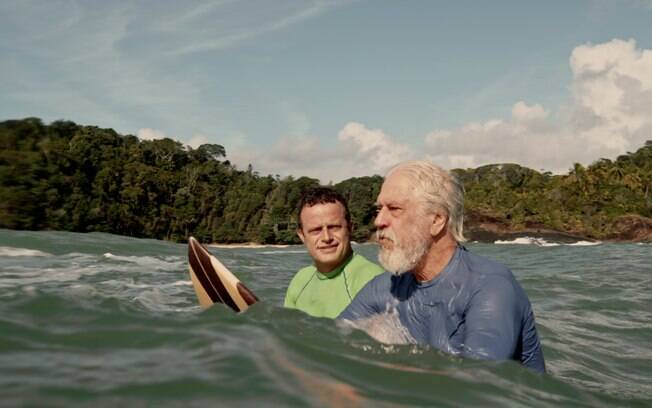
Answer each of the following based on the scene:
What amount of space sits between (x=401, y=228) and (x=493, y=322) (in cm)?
67

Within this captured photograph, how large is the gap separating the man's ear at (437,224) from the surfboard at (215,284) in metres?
2.04

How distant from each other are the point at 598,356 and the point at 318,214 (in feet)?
12.3

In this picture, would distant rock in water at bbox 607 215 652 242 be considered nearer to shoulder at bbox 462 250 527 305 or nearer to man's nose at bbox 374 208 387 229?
shoulder at bbox 462 250 527 305

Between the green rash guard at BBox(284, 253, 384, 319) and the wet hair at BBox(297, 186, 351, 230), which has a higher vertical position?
the wet hair at BBox(297, 186, 351, 230)

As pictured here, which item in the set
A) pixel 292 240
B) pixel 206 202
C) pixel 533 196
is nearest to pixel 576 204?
pixel 533 196

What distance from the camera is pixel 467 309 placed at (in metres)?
3.26

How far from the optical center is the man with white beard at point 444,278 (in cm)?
317

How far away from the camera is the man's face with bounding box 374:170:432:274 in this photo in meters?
3.34

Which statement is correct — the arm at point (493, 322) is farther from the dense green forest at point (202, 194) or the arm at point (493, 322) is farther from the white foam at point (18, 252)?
the dense green forest at point (202, 194)

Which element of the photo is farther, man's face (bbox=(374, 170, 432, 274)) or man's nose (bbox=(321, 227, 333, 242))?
man's nose (bbox=(321, 227, 333, 242))

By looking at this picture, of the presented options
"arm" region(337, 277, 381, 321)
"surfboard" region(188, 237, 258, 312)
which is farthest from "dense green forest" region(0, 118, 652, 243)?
"arm" region(337, 277, 381, 321)

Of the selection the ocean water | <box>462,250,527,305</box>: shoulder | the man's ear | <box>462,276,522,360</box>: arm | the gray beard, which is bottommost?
the ocean water

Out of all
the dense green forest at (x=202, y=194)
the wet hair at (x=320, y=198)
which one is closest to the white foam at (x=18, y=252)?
the wet hair at (x=320, y=198)

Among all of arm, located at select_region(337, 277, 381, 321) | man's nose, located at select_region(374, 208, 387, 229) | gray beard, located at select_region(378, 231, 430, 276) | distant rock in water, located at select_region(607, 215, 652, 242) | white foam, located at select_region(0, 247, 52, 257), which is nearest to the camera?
gray beard, located at select_region(378, 231, 430, 276)
